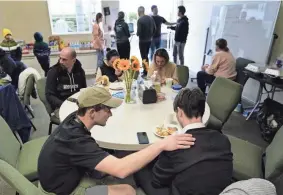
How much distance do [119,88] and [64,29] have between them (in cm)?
377

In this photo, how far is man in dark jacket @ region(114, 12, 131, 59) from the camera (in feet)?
17.1

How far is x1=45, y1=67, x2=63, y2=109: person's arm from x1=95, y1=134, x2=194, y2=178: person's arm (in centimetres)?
155

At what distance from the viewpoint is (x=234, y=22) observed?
427 centimetres

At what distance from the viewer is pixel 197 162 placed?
1076mm

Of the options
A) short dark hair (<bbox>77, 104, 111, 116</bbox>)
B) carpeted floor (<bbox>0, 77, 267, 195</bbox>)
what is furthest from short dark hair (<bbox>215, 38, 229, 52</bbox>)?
short dark hair (<bbox>77, 104, 111, 116</bbox>)

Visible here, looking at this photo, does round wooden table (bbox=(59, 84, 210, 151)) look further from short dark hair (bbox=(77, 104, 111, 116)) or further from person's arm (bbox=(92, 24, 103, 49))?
person's arm (bbox=(92, 24, 103, 49))

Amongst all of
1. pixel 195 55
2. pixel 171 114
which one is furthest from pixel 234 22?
pixel 171 114

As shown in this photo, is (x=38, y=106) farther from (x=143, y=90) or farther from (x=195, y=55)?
(x=195, y=55)

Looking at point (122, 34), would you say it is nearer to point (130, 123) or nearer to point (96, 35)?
point (96, 35)

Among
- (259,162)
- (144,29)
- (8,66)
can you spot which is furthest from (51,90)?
(144,29)

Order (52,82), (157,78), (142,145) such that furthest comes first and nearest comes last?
1. (157,78)
2. (52,82)
3. (142,145)

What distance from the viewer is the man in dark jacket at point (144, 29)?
529 centimetres

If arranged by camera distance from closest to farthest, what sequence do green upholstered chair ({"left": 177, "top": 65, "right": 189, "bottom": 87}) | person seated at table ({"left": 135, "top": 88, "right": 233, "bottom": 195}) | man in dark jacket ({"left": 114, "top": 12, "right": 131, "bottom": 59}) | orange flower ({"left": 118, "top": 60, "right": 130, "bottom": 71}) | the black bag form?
person seated at table ({"left": 135, "top": 88, "right": 233, "bottom": 195}) < orange flower ({"left": 118, "top": 60, "right": 130, "bottom": 71}) < the black bag < green upholstered chair ({"left": 177, "top": 65, "right": 189, "bottom": 87}) < man in dark jacket ({"left": 114, "top": 12, "right": 131, "bottom": 59})

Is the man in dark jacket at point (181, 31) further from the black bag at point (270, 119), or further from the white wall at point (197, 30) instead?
the black bag at point (270, 119)
